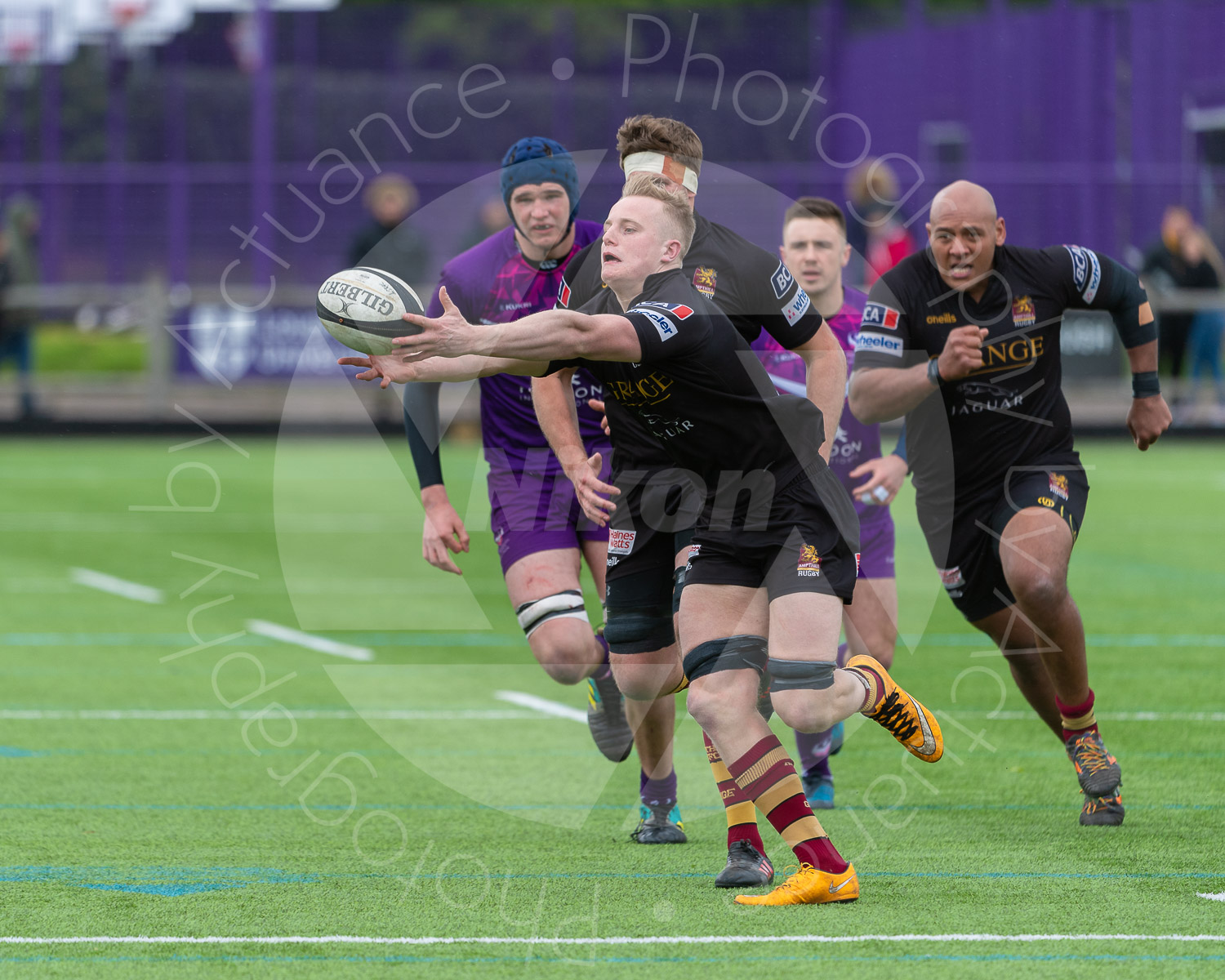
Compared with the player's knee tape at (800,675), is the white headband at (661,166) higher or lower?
higher

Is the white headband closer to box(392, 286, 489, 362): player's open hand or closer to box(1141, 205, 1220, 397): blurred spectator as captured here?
box(392, 286, 489, 362): player's open hand

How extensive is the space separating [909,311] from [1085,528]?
9740 mm

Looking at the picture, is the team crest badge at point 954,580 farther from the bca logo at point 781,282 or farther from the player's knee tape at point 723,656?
the player's knee tape at point 723,656

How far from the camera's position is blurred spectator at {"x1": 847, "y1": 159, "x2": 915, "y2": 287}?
17547 millimetres

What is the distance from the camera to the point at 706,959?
4.71 metres

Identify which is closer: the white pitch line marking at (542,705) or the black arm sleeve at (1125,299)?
the black arm sleeve at (1125,299)

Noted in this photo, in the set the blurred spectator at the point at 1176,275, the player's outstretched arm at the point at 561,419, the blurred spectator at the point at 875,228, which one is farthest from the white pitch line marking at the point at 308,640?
the blurred spectator at the point at 1176,275

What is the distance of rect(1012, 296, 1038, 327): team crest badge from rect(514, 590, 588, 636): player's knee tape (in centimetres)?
200

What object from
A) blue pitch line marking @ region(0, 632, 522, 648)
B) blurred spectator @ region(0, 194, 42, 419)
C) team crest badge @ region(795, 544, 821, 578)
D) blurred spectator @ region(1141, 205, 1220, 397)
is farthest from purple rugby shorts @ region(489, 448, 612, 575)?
blurred spectator @ region(1141, 205, 1220, 397)

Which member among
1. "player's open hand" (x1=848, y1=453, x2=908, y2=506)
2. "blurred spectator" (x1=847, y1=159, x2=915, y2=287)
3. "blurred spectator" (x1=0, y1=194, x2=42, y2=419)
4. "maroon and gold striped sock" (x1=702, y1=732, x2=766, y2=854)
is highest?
"player's open hand" (x1=848, y1=453, x2=908, y2=506)

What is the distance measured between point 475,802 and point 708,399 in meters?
2.35

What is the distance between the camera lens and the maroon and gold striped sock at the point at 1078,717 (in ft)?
21.6

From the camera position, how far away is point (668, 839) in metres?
6.29

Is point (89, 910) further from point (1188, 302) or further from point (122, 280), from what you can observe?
point (122, 280)
